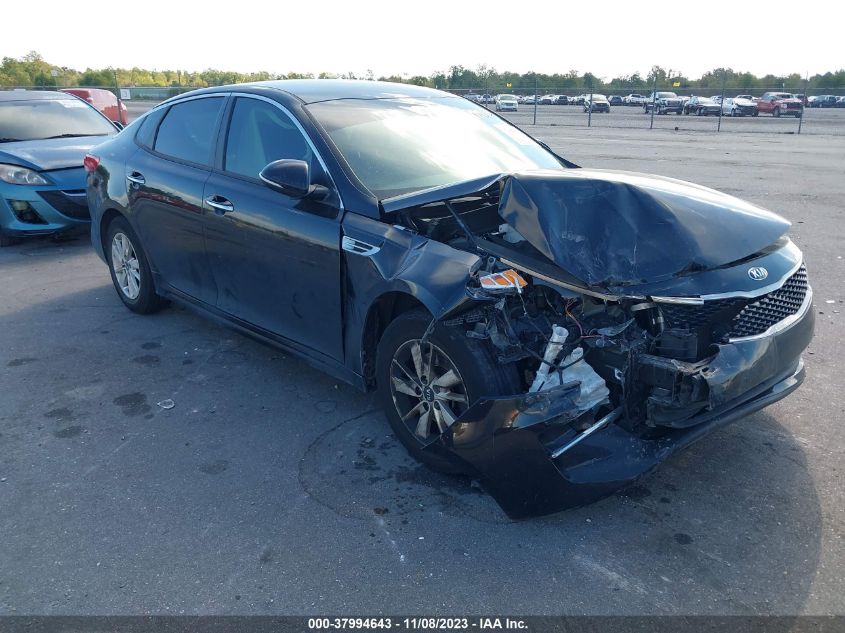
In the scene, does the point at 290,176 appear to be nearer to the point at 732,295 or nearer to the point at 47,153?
the point at 732,295

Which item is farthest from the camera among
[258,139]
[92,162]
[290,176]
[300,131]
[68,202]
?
[68,202]

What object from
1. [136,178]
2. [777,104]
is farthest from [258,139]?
[777,104]

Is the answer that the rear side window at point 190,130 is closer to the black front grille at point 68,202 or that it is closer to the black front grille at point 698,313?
the black front grille at point 698,313

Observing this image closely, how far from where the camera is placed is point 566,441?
3.05 m

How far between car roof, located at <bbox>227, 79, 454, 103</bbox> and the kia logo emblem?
264cm

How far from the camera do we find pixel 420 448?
358 cm

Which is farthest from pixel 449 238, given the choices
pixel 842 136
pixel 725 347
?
pixel 842 136

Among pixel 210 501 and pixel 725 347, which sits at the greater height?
pixel 725 347

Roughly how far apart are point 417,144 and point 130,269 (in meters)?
3.05

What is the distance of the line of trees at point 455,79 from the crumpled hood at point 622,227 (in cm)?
3664

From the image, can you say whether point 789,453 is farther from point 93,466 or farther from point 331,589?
point 93,466

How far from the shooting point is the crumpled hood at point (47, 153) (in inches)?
334

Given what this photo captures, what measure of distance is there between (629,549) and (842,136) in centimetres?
2737

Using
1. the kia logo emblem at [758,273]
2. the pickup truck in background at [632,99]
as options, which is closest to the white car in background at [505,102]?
the pickup truck in background at [632,99]
